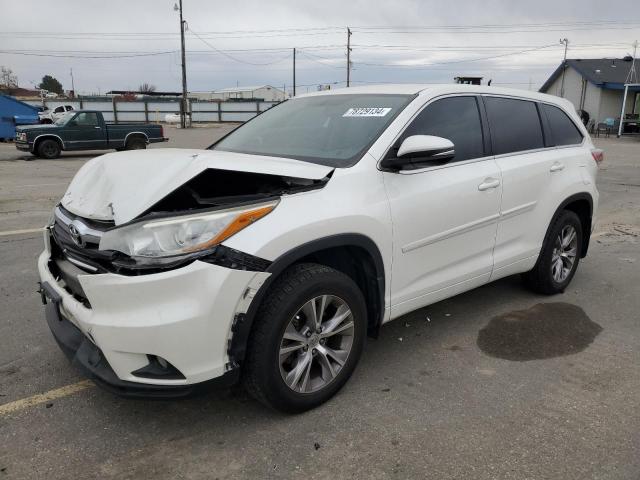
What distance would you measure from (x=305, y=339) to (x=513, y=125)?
2.54 metres

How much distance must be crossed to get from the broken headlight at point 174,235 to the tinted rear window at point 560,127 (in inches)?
128

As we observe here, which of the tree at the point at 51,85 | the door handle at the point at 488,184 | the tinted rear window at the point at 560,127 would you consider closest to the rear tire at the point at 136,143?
the tinted rear window at the point at 560,127

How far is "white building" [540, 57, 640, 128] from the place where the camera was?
35.9 meters

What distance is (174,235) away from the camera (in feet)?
8.06

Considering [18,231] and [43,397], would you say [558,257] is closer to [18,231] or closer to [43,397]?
[43,397]

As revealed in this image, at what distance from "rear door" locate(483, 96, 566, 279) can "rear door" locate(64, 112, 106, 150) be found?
55.8 ft

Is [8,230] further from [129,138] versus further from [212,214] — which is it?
[129,138]

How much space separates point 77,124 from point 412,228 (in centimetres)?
1766

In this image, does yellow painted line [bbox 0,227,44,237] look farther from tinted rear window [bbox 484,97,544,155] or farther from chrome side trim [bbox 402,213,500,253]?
tinted rear window [bbox 484,97,544,155]

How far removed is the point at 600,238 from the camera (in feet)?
23.3

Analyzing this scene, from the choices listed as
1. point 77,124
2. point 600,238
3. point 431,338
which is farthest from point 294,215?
point 77,124

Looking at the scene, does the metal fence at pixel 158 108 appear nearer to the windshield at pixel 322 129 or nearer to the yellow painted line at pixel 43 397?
the windshield at pixel 322 129

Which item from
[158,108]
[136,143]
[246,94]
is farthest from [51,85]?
[136,143]

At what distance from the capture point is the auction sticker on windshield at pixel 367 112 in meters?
3.48
